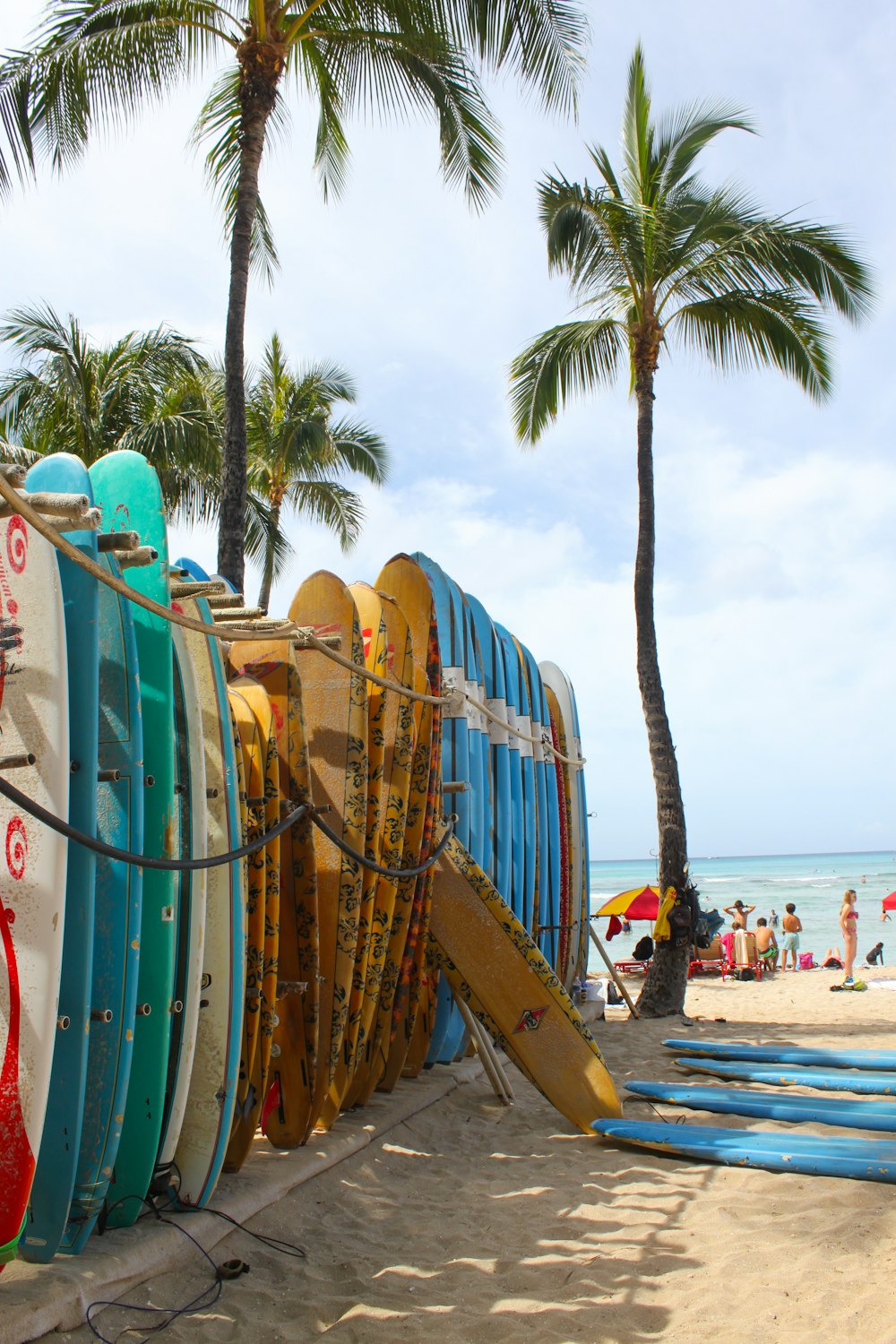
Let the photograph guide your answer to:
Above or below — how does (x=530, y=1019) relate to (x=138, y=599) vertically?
below

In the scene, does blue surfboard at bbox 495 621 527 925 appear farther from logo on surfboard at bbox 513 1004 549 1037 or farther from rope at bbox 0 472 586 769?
rope at bbox 0 472 586 769

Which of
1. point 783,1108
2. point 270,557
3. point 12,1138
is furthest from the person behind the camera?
point 270,557

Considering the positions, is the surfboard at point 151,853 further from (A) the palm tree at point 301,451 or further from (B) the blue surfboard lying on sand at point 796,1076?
(A) the palm tree at point 301,451

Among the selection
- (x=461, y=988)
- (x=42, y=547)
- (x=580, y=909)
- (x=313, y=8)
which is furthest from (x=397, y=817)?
(x=313, y=8)

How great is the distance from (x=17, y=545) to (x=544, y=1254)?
2373mm

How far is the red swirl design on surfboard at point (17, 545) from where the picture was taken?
2447 millimetres

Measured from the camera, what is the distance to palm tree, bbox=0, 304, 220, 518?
48.9ft

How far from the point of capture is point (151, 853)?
111 inches

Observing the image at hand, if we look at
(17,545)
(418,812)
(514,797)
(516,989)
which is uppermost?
(17,545)

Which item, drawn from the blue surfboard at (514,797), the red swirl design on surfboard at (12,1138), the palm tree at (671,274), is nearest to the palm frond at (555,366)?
the palm tree at (671,274)

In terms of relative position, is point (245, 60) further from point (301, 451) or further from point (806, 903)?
point (806, 903)

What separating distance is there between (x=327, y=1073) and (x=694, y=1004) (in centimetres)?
753

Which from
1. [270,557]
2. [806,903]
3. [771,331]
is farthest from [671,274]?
[806,903]

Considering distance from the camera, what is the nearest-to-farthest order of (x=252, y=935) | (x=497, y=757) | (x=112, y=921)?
(x=112, y=921) → (x=252, y=935) → (x=497, y=757)
